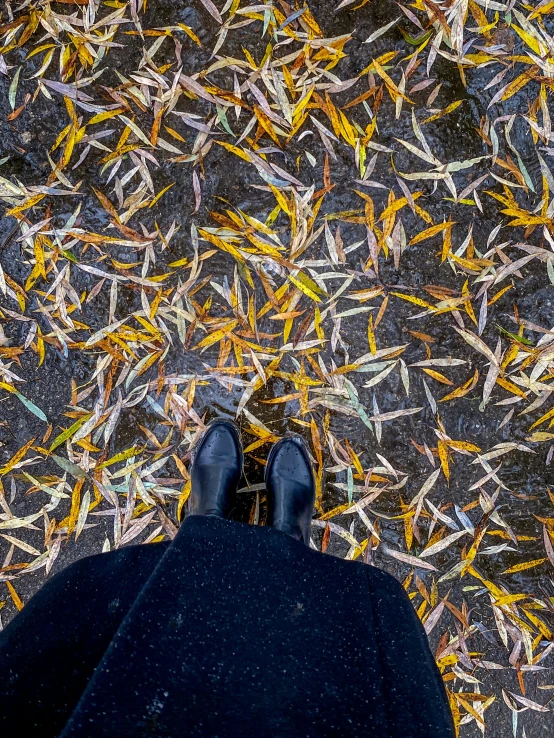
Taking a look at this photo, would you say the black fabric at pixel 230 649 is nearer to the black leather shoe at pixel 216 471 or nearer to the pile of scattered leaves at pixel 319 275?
the black leather shoe at pixel 216 471

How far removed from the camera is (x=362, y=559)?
167 cm

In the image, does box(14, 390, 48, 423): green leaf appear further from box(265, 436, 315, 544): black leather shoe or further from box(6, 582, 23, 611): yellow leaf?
box(265, 436, 315, 544): black leather shoe

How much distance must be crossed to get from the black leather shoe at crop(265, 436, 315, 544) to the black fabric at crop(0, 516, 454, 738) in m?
0.34

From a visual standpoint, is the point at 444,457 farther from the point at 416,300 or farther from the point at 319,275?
the point at 319,275

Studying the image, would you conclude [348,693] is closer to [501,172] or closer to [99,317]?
[99,317]

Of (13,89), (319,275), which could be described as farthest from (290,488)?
(13,89)

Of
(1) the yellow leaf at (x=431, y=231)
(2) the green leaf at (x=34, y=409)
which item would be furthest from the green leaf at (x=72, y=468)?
(1) the yellow leaf at (x=431, y=231)

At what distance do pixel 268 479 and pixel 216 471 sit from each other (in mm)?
181

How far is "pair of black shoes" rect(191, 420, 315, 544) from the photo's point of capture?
5.12 ft

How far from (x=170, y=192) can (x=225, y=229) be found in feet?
0.76

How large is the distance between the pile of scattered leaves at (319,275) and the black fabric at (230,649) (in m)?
0.52

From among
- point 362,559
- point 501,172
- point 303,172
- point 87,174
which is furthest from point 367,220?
point 362,559

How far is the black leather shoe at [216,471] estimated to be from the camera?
5.19ft

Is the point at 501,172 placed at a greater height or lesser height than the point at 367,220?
greater
